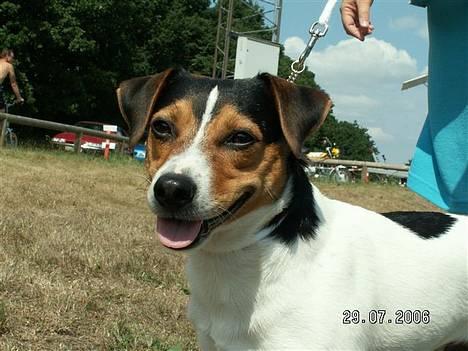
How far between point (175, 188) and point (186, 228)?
0.77 feet

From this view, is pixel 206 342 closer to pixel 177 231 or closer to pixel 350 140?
pixel 177 231

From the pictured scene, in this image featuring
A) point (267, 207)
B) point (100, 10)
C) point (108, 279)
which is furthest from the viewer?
point (100, 10)

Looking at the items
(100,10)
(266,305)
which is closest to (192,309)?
(266,305)

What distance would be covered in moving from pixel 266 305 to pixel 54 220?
189 inches

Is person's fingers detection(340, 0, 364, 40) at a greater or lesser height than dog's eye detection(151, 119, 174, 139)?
greater

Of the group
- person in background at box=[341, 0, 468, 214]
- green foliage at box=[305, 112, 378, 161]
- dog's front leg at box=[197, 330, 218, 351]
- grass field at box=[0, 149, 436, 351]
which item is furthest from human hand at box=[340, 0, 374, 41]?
green foliage at box=[305, 112, 378, 161]

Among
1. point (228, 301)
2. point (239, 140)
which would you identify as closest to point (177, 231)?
point (228, 301)

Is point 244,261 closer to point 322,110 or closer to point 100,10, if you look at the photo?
point 322,110

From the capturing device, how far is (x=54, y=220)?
7.11 metres

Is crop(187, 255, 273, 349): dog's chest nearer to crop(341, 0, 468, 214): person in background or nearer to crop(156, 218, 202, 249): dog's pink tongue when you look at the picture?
crop(156, 218, 202, 249): dog's pink tongue

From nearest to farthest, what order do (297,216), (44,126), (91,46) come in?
(297,216) → (44,126) → (91,46)

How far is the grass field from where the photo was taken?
13.0ft

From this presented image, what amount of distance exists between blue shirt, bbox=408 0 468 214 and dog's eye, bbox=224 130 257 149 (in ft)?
3.91

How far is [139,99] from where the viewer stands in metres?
3.38
